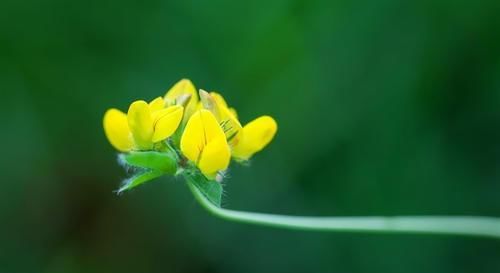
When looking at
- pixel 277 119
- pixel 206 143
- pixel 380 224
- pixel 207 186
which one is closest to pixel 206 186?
pixel 207 186

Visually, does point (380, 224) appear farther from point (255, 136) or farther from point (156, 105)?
point (156, 105)

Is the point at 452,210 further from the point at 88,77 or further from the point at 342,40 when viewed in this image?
the point at 88,77

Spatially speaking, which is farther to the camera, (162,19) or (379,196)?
(162,19)

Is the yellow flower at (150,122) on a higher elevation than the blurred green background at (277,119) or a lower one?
higher

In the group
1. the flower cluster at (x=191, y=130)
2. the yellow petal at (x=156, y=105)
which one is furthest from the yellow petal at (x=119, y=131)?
the yellow petal at (x=156, y=105)

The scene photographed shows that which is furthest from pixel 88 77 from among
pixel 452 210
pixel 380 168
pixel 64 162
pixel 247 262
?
pixel 452 210

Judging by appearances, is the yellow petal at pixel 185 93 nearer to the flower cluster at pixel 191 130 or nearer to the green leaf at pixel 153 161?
the flower cluster at pixel 191 130

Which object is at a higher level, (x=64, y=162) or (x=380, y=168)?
(x=64, y=162)
